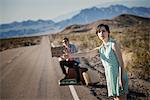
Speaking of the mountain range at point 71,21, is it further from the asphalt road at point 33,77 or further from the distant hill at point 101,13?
the asphalt road at point 33,77

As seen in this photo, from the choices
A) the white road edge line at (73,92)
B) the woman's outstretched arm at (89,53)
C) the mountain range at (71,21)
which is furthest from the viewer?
the mountain range at (71,21)

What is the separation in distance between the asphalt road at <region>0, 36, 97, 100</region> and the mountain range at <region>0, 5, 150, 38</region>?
0.24 meters

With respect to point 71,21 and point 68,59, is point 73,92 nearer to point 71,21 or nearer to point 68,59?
point 68,59

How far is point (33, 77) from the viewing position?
21.6ft

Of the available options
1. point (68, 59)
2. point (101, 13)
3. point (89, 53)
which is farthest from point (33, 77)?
point (101, 13)

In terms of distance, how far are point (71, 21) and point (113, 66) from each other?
155 centimetres

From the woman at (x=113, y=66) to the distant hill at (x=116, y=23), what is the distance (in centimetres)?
94

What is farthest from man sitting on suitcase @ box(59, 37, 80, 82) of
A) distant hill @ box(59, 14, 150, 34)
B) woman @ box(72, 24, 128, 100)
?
woman @ box(72, 24, 128, 100)

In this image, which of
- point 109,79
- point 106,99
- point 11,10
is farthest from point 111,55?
point 11,10

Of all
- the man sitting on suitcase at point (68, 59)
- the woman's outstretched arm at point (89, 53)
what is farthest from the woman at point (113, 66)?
the man sitting on suitcase at point (68, 59)

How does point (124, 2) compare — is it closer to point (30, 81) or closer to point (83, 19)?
point (83, 19)

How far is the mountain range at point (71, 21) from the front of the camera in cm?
663

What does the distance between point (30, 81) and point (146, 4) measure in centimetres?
231

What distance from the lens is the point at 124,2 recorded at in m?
6.77
